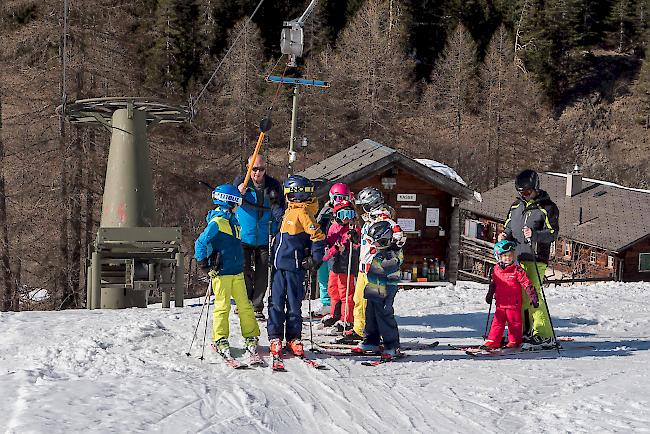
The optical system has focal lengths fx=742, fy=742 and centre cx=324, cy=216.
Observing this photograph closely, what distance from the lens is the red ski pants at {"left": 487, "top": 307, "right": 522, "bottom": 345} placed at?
7.49m

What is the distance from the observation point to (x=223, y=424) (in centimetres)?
503

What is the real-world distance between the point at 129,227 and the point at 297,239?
21.0 ft

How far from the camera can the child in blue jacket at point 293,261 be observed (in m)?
6.79

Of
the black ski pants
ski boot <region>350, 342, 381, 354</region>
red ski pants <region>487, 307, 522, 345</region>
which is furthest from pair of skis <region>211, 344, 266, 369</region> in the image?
red ski pants <region>487, 307, 522, 345</region>

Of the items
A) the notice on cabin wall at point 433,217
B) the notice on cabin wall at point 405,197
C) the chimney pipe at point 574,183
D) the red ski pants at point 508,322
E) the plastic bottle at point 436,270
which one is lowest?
the red ski pants at point 508,322

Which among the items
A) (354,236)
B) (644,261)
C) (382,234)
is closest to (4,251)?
(354,236)

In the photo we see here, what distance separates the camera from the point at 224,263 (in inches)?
261

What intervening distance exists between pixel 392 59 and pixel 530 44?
610 inches

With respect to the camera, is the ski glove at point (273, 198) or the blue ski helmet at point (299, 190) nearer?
the blue ski helmet at point (299, 190)

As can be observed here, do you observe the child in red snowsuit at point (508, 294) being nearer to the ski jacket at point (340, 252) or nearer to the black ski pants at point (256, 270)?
the ski jacket at point (340, 252)

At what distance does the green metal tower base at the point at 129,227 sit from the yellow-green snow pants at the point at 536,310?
560 cm

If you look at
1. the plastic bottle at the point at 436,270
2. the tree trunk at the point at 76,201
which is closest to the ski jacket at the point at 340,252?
the plastic bottle at the point at 436,270

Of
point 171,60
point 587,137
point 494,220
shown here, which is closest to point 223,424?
point 494,220

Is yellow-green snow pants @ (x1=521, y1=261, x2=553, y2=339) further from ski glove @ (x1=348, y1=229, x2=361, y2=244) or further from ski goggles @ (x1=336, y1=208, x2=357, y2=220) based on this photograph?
ski goggles @ (x1=336, y1=208, x2=357, y2=220)
